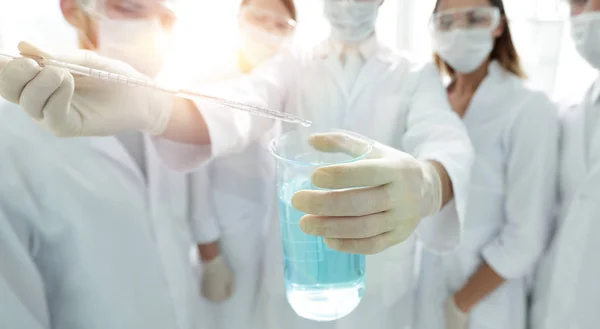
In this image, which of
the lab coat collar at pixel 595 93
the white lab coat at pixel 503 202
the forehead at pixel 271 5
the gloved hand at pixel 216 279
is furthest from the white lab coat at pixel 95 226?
the lab coat collar at pixel 595 93

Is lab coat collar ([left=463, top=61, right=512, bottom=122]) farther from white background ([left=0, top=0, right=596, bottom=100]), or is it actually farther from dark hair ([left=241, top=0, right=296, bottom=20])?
Result: dark hair ([left=241, top=0, right=296, bottom=20])

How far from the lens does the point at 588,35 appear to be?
3.31 feet

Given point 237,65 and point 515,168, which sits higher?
point 237,65

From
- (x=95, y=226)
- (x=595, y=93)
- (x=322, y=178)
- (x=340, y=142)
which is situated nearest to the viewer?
(x=322, y=178)

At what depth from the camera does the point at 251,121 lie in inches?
41.8

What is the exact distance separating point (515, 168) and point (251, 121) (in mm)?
770

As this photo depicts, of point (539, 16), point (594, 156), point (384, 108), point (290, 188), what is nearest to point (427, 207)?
point (290, 188)

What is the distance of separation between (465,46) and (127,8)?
927mm

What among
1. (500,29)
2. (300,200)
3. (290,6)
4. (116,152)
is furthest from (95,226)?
(500,29)

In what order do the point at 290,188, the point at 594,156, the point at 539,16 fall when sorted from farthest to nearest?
1. the point at 539,16
2. the point at 594,156
3. the point at 290,188

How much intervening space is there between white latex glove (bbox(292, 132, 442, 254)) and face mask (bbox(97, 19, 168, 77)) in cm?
54

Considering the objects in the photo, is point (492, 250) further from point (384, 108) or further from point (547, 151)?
point (384, 108)

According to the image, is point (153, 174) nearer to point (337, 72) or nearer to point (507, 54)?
point (337, 72)

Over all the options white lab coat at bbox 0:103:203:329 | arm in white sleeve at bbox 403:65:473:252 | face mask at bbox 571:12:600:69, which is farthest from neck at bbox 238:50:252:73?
face mask at bbox 571:12:600:69
